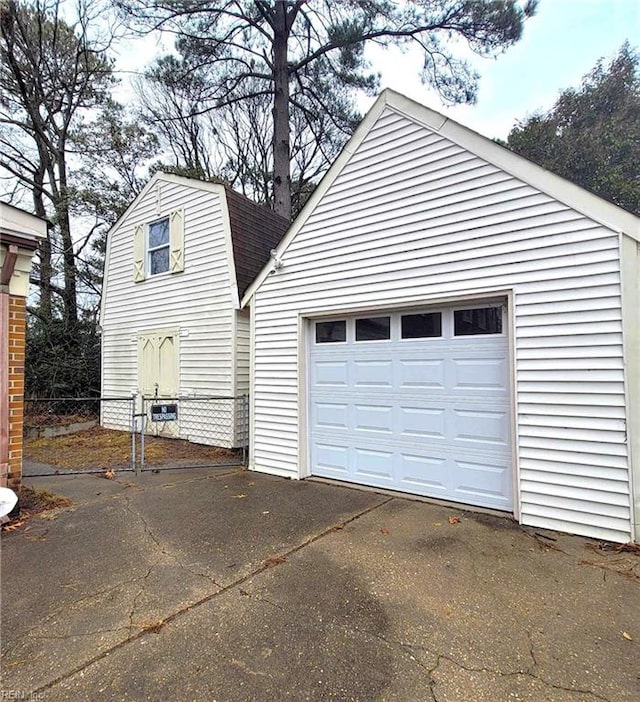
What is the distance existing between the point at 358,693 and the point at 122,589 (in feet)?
6.07

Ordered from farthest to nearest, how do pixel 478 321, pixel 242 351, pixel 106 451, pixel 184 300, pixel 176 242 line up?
pixel 176 242, pixel 184 300, pixel 242 351, pixel 106 451, pixel 478 321

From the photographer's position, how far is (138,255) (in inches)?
395

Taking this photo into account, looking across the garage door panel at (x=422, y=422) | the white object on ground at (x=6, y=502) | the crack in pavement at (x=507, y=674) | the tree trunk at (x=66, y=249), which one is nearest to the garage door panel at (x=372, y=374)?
the garage door panel at (x=422, y=422)

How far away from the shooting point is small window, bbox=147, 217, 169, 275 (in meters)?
9.65

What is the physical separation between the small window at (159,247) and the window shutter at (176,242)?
0.39 meters

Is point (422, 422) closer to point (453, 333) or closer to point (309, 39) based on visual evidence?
point (453, 333)

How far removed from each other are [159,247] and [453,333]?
768 centimetres

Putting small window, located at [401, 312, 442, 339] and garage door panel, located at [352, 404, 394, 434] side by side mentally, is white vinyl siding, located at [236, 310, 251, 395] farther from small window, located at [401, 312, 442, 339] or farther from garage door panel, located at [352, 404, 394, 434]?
small window, located at [401, 312, 442, 339]

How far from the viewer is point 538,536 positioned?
3785 millimetres

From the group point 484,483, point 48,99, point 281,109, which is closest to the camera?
point 484,483

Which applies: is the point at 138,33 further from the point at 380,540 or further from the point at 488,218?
the point at 380,540

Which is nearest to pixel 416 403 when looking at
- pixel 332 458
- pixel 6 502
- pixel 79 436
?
pixel 332 458

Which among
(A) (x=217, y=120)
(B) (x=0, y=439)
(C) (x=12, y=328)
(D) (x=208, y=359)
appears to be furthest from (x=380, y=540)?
(A) (x=217, y=120)

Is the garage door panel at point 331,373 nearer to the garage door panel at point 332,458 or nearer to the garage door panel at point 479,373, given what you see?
the garage door panel at point 332,458
